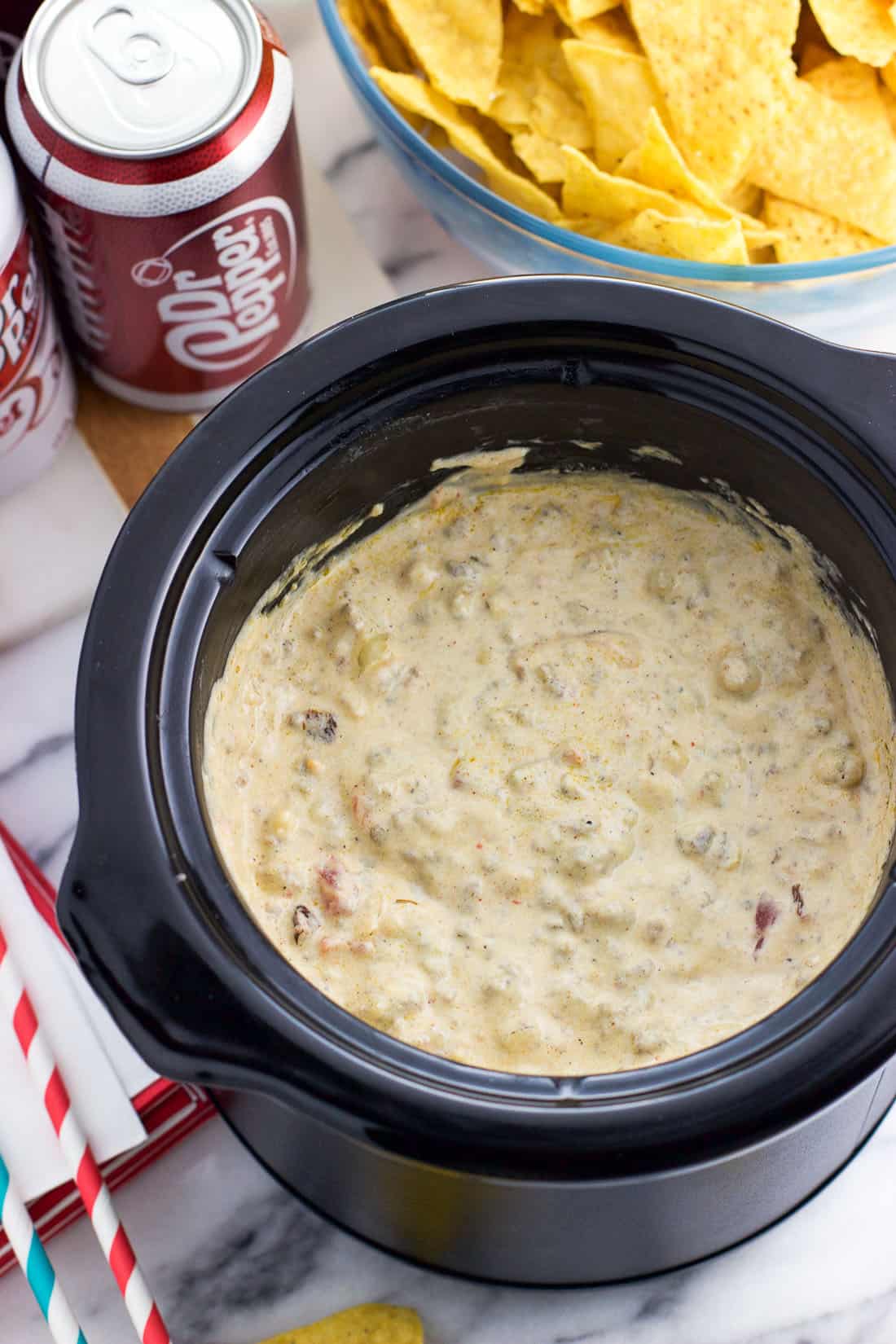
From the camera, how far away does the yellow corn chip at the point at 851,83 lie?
143cm

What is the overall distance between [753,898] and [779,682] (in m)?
0.17

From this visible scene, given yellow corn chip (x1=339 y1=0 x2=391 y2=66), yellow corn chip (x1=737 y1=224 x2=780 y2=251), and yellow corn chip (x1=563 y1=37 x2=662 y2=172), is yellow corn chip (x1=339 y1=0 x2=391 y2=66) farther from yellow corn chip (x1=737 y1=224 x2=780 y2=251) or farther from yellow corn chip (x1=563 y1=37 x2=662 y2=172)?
yellow corn chip (x1=737 y1=224 x2=780 y2=251)

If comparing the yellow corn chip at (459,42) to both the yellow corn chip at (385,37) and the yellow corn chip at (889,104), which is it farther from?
the yellow corn chip at (889,104)

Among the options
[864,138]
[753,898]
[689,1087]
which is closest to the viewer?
[689,1087]

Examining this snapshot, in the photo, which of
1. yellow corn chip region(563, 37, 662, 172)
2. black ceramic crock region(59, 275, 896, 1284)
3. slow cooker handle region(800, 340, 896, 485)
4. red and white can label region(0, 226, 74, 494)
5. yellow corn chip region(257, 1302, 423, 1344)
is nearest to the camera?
black ceramic crock region(59, 275, 896, 1284)

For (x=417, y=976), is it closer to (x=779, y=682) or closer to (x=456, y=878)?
(x=456, y=878)

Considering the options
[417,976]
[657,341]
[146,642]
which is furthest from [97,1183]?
[657,341]

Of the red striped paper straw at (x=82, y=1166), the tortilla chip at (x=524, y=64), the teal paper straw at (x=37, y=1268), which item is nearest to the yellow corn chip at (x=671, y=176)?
the tortilla chip at (x=524, y=64)

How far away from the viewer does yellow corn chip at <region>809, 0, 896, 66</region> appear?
1366mm

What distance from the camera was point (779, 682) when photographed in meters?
1.17

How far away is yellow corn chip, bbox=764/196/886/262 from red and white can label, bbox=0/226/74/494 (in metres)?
0.64

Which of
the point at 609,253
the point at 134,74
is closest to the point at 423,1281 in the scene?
the point at 609,253

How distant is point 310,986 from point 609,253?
0.69 meters

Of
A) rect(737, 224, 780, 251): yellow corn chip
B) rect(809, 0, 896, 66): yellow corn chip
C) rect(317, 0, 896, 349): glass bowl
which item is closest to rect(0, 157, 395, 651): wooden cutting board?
rect(317, 0, 896, 349): glass bowl
